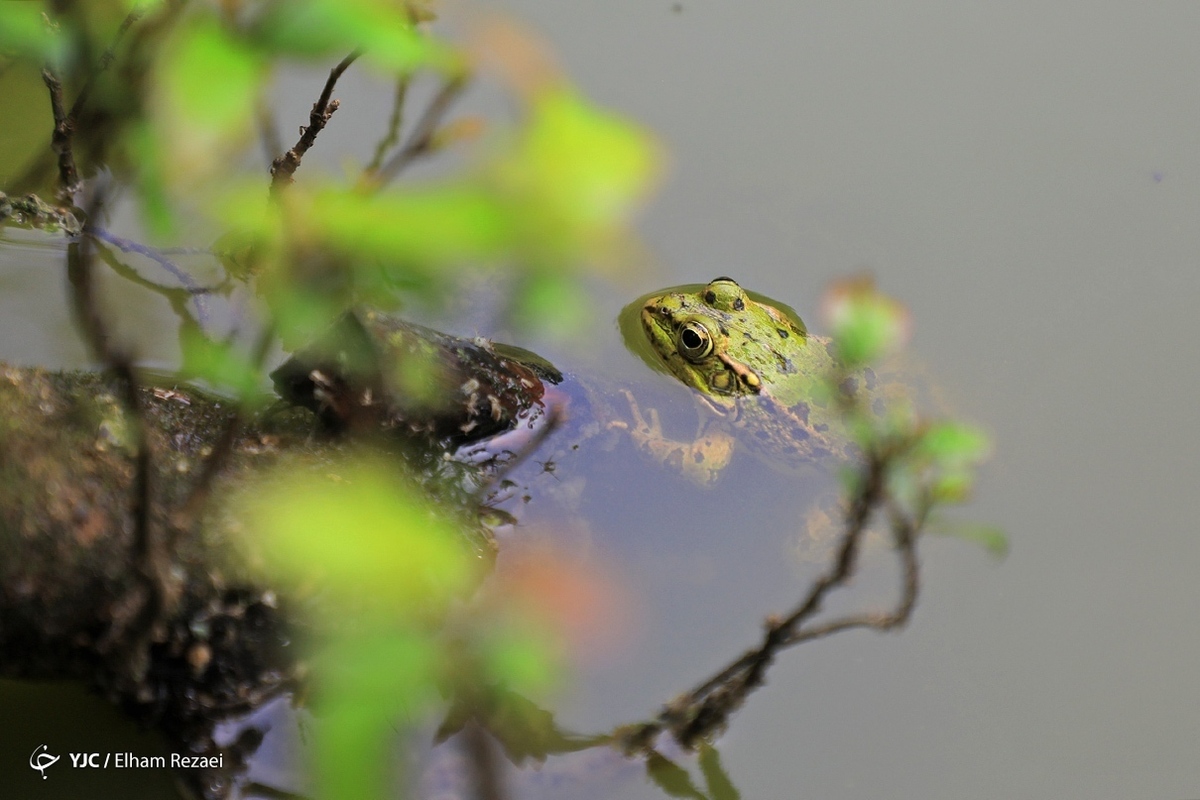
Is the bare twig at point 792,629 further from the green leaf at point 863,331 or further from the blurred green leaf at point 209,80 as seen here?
the blurred green leaf at point 209,80

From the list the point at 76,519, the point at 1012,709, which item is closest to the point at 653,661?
the point at 1012,709

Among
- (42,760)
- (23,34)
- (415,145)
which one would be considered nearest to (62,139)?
(415,145)

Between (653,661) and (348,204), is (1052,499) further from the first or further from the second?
(348,204)

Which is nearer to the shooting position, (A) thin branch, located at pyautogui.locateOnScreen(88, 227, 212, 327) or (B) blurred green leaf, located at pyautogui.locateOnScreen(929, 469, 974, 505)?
(B) blurred green leaf, located at pyautogui.locateOnScreen(929, 469, 974, 505)

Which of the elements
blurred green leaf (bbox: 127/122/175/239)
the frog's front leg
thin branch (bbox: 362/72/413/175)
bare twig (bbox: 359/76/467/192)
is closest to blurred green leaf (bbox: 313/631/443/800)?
blurred green leaf (bbox: 127/122/175/239)

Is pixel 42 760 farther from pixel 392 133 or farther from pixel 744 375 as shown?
pixel 744 375

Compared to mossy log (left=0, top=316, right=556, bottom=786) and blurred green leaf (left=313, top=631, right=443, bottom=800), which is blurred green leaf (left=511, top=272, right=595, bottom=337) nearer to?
blurred green leaf (left=313, top=631, right=443, bottom=800)

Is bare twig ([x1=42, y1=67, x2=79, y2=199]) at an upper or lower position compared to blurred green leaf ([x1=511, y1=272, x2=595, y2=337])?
lower
